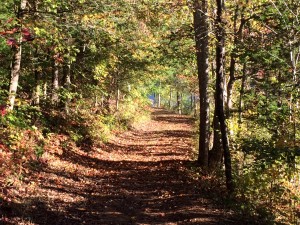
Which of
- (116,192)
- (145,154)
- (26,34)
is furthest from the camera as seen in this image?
(145,154)

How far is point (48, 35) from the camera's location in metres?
9.51

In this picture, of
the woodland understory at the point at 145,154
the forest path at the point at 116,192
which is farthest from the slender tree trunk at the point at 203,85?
the forest path at the point at 116,192

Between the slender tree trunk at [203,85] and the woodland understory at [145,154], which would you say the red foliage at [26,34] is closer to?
the woodland understory at [145,154]

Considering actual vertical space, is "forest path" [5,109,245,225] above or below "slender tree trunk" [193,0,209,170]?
below

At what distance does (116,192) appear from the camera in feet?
37.0

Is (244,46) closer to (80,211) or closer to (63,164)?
(80,211)

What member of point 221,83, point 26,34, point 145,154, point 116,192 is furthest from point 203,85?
point 26,34

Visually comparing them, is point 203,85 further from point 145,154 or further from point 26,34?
point 26,34

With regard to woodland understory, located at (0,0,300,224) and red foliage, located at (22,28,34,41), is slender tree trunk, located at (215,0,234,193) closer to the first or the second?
woodland understory, located at (0,0,300,224)

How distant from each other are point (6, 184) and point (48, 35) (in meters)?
4.13

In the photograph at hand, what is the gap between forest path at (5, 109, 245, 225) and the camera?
28.1 ft

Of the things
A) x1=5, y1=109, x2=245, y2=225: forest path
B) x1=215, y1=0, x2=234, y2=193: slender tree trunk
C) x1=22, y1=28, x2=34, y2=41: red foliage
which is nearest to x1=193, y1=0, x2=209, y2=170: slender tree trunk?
x1=5, y1=109, x2=245, y2=225: forest path

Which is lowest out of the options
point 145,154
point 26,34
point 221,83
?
point 145,154

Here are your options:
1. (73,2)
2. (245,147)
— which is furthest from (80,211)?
(73,2)
